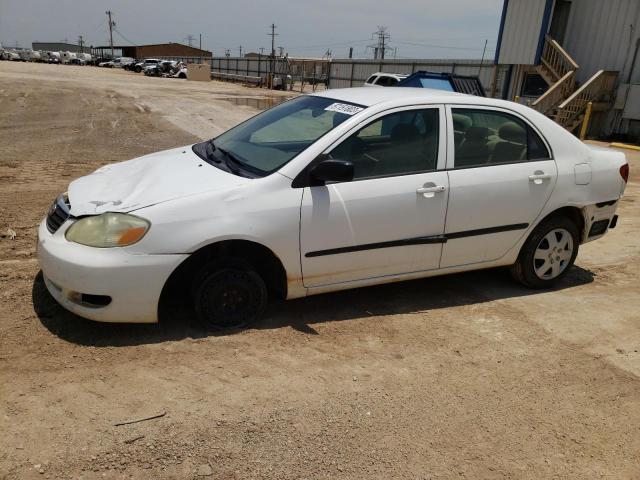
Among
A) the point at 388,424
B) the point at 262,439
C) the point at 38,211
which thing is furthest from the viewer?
the point at 38,211

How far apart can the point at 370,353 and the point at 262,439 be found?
1.09 m

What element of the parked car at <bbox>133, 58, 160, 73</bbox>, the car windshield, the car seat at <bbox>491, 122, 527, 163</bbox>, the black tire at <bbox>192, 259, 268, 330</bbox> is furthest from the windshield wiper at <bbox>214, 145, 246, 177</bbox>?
the parked car at <bbox>133, 58, 160, 73</bbox>

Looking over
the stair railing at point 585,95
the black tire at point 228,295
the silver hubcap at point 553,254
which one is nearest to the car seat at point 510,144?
the silver hubcap at point 553,254

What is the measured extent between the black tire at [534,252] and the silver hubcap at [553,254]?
2 centimetres

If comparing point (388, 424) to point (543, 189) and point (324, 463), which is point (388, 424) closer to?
point (324, 463)

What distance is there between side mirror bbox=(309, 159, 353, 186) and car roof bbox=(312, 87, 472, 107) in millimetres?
686

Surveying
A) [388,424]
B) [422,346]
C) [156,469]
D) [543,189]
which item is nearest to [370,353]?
[422,346]

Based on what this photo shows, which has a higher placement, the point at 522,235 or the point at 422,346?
the point at 522,235

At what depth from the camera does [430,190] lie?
3.89m

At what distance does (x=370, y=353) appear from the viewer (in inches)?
139

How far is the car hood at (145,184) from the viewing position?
11.0 ft

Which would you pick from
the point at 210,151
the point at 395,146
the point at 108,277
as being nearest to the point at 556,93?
the point at 395,146

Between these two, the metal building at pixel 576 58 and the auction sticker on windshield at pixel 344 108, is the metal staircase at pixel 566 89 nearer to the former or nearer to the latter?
the metal building at pixel 576 58

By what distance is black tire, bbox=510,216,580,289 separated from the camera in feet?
14.9
